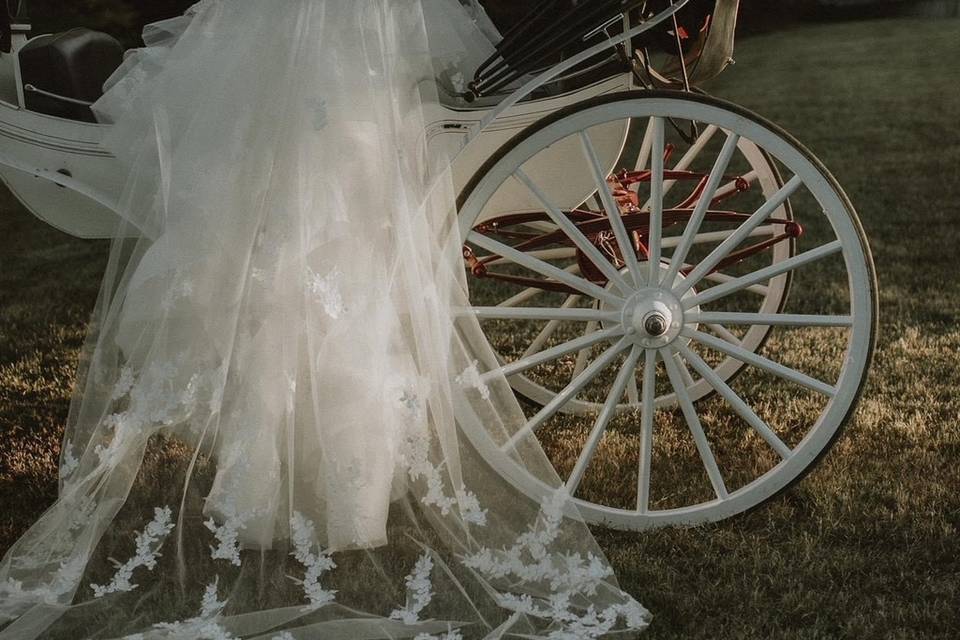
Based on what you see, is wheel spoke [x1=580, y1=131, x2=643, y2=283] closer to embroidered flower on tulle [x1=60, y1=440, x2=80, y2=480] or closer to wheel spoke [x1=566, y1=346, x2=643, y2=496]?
wheel spoke [x1=566, y1=346, x2=643, y2=496]

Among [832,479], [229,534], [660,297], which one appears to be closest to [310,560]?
[229,534]

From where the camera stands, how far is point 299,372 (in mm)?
1932

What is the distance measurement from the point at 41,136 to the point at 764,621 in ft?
5.07

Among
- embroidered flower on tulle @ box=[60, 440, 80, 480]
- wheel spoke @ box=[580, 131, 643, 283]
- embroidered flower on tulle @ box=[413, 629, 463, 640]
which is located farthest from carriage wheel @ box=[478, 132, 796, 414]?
embroidered flower on tulle @ box=[60, 440, 80, 480]

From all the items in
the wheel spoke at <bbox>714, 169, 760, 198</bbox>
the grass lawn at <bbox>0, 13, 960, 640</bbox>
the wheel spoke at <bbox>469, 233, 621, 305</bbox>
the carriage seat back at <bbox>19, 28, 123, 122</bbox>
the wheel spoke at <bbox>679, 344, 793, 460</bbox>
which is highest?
the carriage seat back at <bbox>19, 28, 123, 122</bbox>

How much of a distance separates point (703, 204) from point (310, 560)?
90cm

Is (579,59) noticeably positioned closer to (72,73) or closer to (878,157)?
(72,73)

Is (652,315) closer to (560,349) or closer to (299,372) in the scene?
(560,349)

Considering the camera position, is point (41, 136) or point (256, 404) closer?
point (256, 404)

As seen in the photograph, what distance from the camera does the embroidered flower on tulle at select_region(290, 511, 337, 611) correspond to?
183 centimetres

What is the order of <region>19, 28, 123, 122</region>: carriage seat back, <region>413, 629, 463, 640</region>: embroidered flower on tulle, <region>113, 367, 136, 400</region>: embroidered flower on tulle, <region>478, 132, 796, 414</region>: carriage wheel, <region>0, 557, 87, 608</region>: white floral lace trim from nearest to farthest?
<region>413, 629, 463, 640</region>: embroidered flower on tulle
<region>0, 557, 87, 608</region>: white floral lace trim
<region>113, 367, 136, 400</region>: embroidered flower on tulle
<region>19, 28, 123, 122</region>: carriage seat back
<region>478, 132, 796, 414</region>: carriage wheel

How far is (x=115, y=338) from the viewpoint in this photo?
197 centimetres

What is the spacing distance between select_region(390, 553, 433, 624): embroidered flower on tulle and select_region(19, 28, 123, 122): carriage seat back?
1.04 metres

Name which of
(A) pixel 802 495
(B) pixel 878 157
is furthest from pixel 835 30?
(A) pixel 802 495
